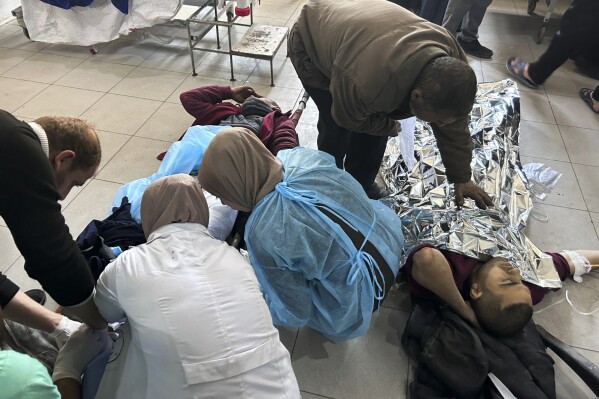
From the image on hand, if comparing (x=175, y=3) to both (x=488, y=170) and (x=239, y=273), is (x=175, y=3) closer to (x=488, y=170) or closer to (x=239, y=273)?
(x=488, y=170)

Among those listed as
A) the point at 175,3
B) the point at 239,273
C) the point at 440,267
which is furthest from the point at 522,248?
the point at 175,3

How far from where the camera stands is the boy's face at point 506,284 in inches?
54.9

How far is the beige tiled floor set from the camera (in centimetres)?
149

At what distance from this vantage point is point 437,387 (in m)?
1.34

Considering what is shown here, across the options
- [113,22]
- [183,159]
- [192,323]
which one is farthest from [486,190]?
[113,22]

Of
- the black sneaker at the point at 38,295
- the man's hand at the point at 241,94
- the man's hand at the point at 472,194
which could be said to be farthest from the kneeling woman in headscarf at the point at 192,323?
the man's hand at the point at 241,94

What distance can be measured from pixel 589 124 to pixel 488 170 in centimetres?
133

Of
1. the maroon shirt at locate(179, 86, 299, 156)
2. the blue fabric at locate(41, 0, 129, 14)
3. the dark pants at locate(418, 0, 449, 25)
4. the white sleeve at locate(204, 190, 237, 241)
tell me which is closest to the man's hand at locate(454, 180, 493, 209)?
the maroon shirt at locate(179, 86, 299, 156)

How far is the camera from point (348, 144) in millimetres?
1881

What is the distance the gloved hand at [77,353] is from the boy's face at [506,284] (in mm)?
1253

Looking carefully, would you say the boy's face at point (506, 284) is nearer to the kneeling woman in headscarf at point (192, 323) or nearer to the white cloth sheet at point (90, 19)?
the kneeling woman in headscarf at point (192, 323)

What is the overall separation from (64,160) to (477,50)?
3332 millimetres

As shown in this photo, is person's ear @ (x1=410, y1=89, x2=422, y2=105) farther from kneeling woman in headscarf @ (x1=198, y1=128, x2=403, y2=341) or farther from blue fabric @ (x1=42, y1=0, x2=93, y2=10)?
blue fabric @ (x1=42, y1=0, x2=93, y2=10)

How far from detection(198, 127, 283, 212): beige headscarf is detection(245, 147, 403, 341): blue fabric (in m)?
0.04
